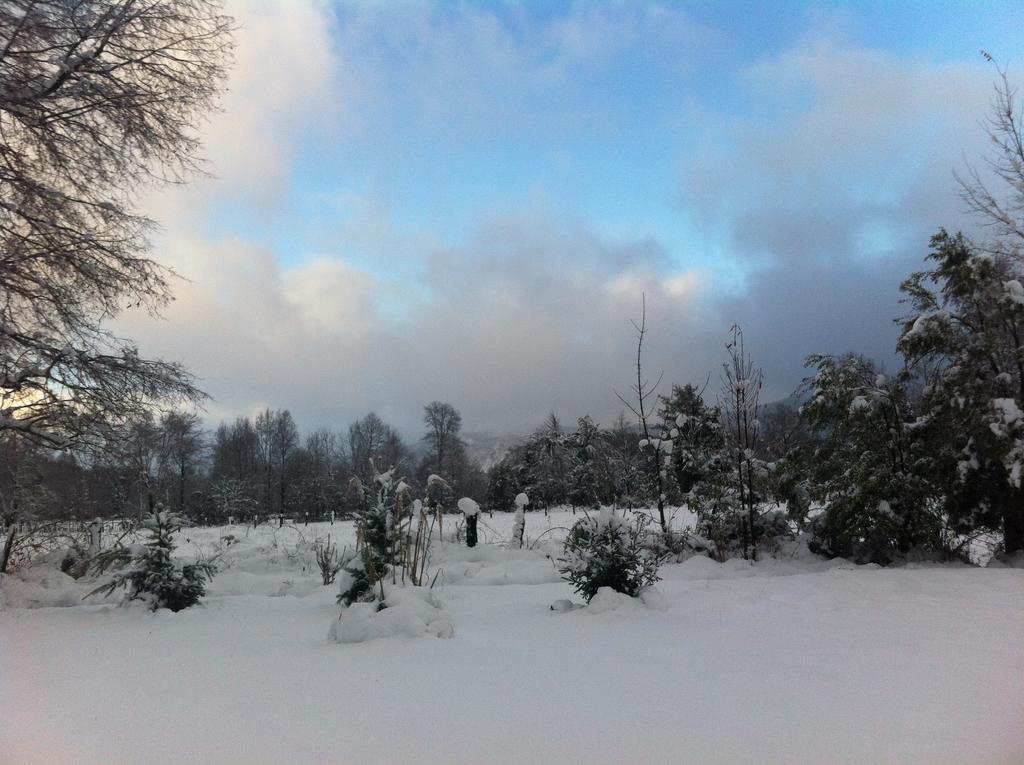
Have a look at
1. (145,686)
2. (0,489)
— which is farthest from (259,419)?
(145,686)

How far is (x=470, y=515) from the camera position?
406 inches

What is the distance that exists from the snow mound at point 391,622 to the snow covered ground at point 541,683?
0.13 meters

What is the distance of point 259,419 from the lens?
62.0 m

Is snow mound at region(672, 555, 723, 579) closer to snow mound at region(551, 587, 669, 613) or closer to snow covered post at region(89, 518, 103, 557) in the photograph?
snow mound at region(551, 587, 669, 613)

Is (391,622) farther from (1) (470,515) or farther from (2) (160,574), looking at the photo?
(1) (470,515)

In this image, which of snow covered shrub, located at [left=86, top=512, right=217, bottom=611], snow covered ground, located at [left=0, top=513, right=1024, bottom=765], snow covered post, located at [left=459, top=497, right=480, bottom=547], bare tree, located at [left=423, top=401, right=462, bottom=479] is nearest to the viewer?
snow covered ground, located at [left=0, top=513, right=1024, bottom=765]

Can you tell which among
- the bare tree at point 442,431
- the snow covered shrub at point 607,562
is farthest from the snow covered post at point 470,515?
the bare tree at point 442,431

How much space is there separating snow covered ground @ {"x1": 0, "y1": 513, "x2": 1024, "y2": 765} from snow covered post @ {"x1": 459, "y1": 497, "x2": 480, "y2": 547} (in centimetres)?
405

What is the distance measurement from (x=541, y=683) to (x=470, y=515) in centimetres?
709

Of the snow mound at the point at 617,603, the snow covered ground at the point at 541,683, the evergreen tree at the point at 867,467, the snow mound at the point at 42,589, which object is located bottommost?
the snow mound at the point at 42,589

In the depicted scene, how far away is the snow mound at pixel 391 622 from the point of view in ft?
14.2

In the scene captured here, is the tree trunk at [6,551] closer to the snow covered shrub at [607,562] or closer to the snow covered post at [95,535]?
the snow covered post at [95,535]

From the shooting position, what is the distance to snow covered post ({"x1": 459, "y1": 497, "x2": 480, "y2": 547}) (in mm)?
9969

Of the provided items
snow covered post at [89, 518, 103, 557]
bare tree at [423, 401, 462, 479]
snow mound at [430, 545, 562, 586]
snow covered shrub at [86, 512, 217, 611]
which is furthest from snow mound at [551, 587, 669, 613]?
bare tree at [423, 401, 462, 479]
